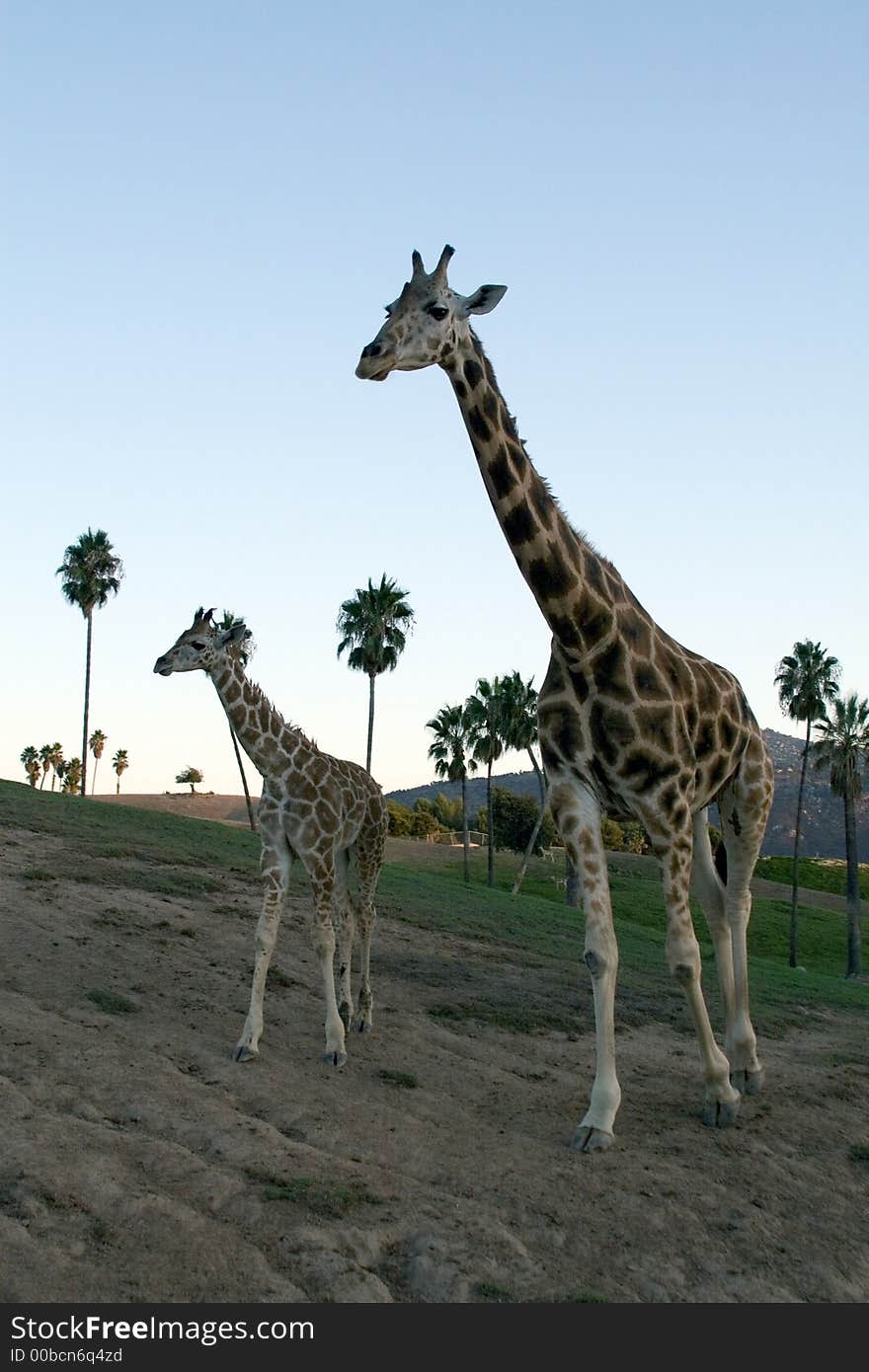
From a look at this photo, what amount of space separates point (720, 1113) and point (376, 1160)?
3171mm

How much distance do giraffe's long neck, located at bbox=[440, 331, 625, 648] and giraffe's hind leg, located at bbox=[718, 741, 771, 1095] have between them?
2.75m

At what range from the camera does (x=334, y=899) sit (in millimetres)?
12797

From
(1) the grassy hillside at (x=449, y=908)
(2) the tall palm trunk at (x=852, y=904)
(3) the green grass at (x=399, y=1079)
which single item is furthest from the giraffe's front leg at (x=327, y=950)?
(2) the tall palm trunk at (x=852, y=904)

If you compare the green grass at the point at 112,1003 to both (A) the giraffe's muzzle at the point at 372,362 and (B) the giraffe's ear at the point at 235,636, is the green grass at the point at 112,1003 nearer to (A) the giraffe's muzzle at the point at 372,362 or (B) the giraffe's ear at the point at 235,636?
(B) the giraffe's ear at the point at 235,636

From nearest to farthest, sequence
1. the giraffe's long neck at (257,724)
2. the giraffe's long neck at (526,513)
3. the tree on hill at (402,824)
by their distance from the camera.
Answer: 1. the giraffe's long neck at (526,513)
2. the giraffe's long neck at (257,724)
3. the tree on hill at (402,824)

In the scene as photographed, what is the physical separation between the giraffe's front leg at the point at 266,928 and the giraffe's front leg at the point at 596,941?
3277mm

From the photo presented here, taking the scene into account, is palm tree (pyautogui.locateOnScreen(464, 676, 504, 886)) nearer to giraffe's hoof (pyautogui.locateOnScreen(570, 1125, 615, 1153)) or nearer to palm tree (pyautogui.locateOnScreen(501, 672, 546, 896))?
palm tree (pyautogui.locateOnScreen(501, 672, 546, 896))

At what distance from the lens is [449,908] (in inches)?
977

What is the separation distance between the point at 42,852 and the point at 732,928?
43.6ft

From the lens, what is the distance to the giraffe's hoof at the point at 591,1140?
8.86m

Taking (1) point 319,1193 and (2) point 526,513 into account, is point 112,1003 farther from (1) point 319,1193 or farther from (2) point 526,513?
(2) point 526,513

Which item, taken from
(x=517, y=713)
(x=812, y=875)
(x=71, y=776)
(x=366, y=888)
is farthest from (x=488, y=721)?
(x=71, y=776)

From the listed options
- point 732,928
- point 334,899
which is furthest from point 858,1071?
point 334,899

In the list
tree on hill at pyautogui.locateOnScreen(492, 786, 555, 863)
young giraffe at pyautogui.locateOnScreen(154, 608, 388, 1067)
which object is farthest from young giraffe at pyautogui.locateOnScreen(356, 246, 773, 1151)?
tree on hill at pyautogui.locateOnScreen(492, 786, 555, 863)
